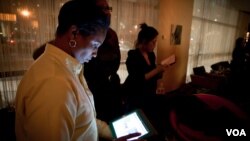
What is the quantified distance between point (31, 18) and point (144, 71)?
5.49 feet

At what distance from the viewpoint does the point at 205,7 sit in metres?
5.00

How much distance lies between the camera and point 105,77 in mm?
1449

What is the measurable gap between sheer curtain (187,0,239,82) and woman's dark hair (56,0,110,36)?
468 cm

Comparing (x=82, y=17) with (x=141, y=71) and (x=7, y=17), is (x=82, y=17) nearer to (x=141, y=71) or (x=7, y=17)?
(x=141, y=71)

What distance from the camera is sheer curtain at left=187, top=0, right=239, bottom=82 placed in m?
4.95

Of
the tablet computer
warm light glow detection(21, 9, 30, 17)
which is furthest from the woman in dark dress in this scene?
warm light glow detection(21, 9, 30, 17)

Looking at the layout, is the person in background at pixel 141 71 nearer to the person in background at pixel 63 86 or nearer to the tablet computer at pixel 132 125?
the tablet computer at pixel 132 125

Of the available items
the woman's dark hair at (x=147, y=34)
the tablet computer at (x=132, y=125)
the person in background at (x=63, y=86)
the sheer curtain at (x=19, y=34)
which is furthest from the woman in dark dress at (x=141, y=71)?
the sheer curtain at (x=19, y=34)

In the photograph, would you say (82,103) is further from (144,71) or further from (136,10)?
(136,10)

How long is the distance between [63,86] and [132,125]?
0.56 metres

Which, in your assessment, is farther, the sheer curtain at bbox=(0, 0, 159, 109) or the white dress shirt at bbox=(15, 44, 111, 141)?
the sheer curtain at bbox=(0, 0, 159, 109)

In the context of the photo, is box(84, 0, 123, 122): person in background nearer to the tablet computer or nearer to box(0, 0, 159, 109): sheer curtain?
the tablet computer

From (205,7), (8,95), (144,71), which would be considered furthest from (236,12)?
(8,95)

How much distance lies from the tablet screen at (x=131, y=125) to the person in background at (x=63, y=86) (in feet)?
0.90
